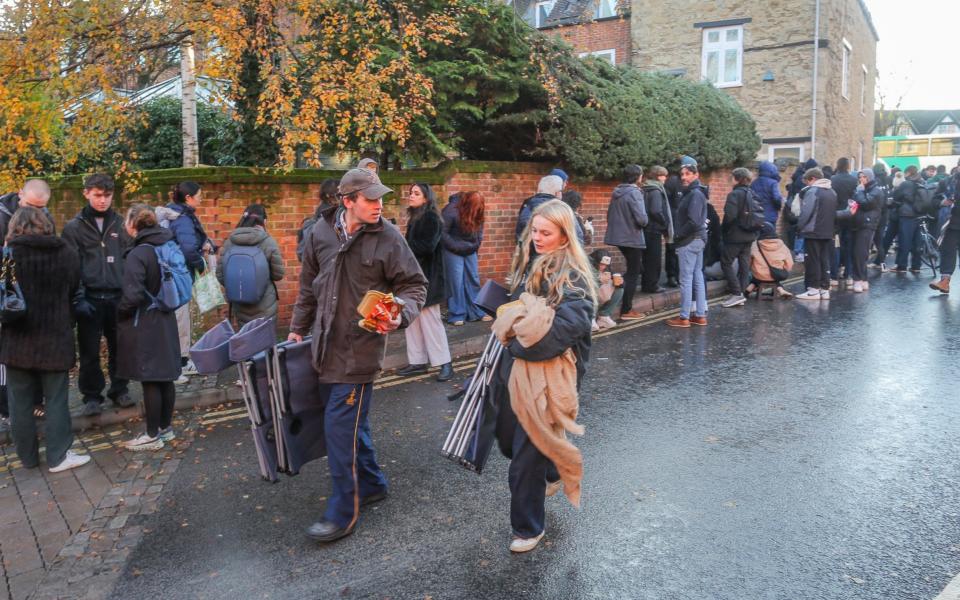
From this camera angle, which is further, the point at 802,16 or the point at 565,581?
the point at 802,16

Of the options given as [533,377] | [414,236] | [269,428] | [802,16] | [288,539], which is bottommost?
[288,539]

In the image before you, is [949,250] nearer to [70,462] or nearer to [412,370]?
[412,370]

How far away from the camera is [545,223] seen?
377 cm

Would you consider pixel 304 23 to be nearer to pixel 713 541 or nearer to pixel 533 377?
pixel 533 377

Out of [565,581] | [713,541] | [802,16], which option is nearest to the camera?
[565,581]

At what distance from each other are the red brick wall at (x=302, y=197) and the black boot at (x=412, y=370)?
2.45 metres

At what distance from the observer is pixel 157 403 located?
5719 mm

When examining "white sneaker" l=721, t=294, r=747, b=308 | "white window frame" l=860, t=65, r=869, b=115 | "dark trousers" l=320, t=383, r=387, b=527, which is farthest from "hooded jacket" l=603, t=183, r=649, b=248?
"white window frame" l=860, t=65, r=869, b=115

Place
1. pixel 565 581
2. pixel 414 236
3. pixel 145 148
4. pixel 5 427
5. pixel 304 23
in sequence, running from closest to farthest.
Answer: pixel 565 581 → pixel 5 427 → pixel 414 236 → pixel 304 23 → pixel 145 148

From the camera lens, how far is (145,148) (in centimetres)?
1281

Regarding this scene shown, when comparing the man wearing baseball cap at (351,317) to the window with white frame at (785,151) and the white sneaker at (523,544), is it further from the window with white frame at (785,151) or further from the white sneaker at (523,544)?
the window with white frame at (785,151)

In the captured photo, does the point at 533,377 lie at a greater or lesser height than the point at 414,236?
lesser

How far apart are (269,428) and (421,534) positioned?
41.1 inches

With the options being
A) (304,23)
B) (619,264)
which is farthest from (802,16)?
(304,23)
